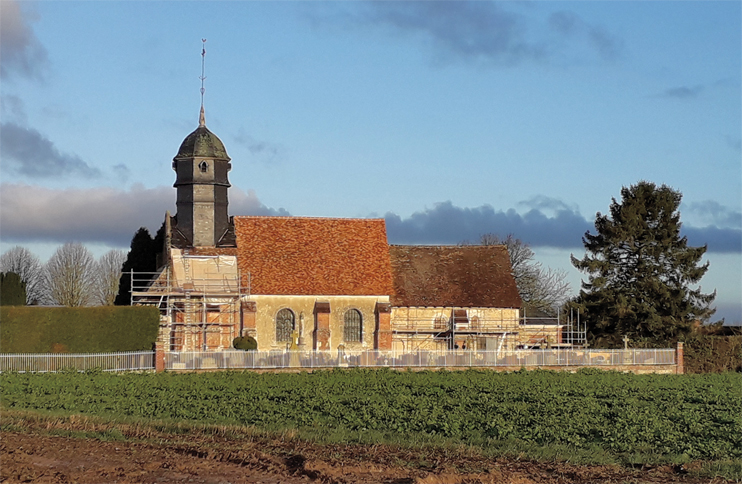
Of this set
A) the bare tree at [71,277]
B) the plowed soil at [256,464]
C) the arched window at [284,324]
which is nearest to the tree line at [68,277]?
the bare tree at [71,277]

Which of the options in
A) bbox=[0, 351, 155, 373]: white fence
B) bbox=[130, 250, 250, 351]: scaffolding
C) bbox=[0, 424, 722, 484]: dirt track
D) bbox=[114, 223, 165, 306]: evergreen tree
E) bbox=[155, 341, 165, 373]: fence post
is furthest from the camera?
bbox=[114, 223, 165, 306]: evergreen tree

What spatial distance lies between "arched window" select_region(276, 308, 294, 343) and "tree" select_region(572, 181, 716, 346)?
16535 millimetres

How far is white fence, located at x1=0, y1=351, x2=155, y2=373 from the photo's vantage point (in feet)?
124

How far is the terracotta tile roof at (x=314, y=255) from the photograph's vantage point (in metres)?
47.8

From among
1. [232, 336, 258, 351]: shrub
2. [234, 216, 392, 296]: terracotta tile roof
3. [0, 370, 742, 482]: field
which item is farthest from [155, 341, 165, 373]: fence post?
[234, 216, 392, 296]: terracotta tile roof

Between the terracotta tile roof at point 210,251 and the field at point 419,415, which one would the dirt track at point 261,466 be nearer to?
the field at point 419,415

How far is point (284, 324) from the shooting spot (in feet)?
155

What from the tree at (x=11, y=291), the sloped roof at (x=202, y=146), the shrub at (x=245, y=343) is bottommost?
the shrub at (x=245, y=343)

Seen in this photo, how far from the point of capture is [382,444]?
780 inches

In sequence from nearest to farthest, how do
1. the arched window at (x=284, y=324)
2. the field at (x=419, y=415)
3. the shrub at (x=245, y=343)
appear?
the field at (x=419, y=415) < the shrub at (x=245, y=343) < the arched window at (x=284, y=324)

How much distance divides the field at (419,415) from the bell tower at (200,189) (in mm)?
13199

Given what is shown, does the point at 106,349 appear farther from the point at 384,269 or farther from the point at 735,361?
the point at 735,361

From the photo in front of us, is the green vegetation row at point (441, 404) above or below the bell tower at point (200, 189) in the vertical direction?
below

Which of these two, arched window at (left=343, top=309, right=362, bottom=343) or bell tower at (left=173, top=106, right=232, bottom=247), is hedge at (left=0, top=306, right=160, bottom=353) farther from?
arched window at (left=343, top=309, right=362, bottom=343)
